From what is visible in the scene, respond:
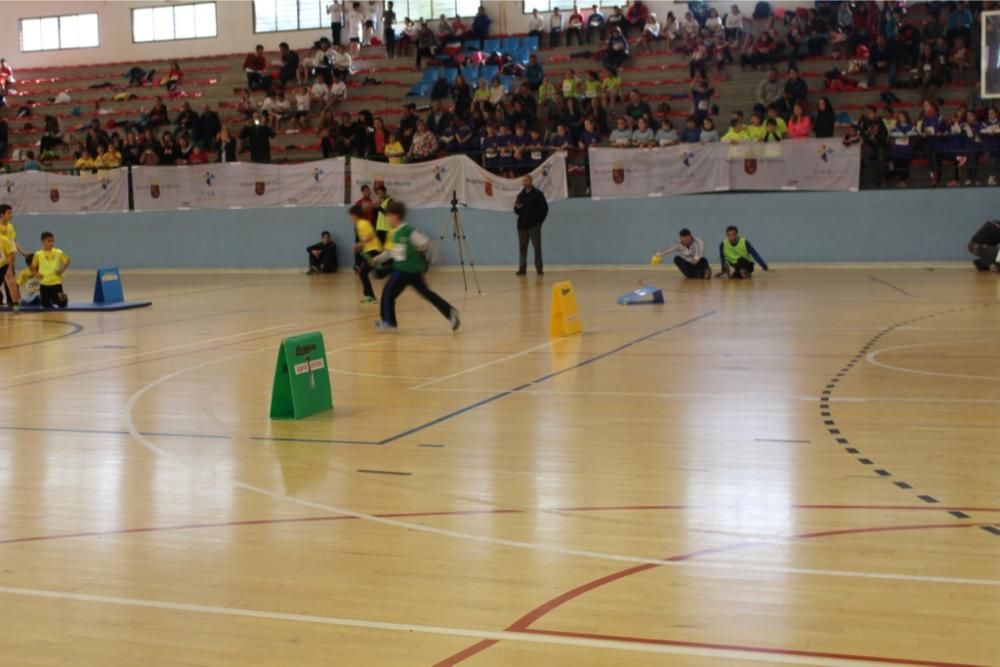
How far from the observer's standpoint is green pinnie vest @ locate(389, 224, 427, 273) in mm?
15648

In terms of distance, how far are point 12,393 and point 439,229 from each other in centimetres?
1889

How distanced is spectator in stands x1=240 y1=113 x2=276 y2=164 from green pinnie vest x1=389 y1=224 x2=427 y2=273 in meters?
16.4

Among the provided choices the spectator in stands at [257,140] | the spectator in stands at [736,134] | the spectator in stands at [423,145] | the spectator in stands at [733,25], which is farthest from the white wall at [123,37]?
the spectator in stands at [736,134]

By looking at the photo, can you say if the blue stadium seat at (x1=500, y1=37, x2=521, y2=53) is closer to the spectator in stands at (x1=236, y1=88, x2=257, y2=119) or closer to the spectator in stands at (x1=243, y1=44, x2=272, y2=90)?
the spectator in stands at (x1=243, y1=44, x2=272, y2=90)

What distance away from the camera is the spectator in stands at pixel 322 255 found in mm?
30312

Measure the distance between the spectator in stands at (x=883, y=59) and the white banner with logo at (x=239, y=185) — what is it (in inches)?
502

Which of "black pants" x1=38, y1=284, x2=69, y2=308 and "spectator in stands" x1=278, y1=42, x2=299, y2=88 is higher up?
"spectator in stands" x1=278, y1=42, x2=299, y2=88

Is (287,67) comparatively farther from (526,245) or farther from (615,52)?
(526,245)

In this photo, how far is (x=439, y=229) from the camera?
2986cm

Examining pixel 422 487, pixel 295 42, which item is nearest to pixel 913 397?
pixel 422 487

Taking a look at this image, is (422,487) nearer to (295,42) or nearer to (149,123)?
(149,123)

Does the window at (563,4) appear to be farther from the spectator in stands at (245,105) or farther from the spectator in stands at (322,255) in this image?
the spectator in stands at (322,255)

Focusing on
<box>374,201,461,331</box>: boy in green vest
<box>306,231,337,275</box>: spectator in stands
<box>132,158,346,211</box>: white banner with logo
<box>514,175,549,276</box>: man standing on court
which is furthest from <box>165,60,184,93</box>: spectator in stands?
<box>374,201,461,331</box>: boy in green vest

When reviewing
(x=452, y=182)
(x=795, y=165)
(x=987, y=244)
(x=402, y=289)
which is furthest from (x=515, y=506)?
(x=452, y=182)
